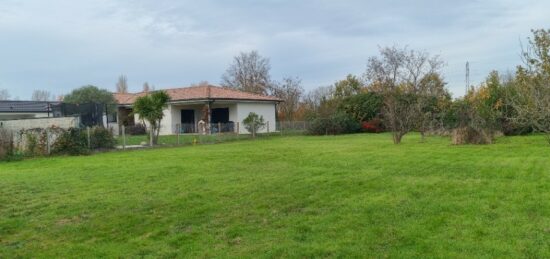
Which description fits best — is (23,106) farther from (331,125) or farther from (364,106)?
(364,106)

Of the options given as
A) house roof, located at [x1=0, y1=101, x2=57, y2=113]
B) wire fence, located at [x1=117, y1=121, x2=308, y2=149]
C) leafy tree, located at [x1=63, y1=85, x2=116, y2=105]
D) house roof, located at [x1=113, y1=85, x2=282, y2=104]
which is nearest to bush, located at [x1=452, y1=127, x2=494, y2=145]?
wire fence, located at [x1=117, y1=121, x2=308, y2=149]

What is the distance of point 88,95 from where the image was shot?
40250 millimetres

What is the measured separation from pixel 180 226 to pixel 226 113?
33005 mm

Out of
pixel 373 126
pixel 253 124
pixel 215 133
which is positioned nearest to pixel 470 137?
pixel 253 124

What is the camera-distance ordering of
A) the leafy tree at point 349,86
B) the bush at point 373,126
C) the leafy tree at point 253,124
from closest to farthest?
the leafy tree at point 253,124 → the bush at point 373,126 → the leafy tree at point 349,86

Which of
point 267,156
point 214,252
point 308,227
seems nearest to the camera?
point 214,252

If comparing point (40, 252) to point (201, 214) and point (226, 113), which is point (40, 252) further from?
point (226, 113)

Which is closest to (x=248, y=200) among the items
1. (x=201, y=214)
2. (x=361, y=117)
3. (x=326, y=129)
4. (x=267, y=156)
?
(x=201, y=214)

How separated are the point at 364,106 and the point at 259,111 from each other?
820 cm

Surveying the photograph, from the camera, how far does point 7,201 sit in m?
8.30

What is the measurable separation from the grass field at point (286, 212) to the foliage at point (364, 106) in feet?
87.6

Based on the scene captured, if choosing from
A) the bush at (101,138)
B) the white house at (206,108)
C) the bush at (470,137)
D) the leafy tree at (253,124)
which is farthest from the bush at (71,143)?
the white house at (206,108)

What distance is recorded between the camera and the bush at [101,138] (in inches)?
816

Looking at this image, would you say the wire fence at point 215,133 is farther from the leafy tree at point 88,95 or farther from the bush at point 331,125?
the leafy tree at point 88,95
